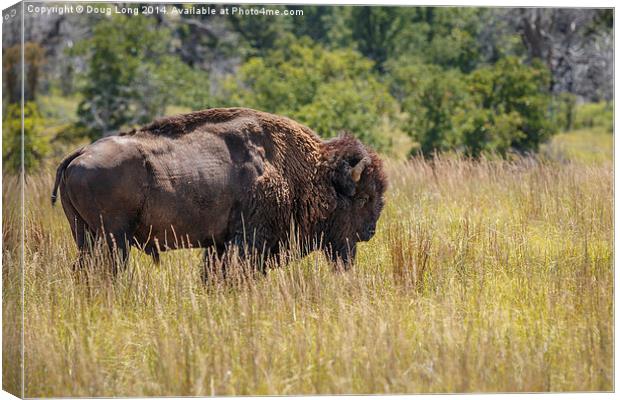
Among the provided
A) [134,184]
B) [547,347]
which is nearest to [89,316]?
[134,184]

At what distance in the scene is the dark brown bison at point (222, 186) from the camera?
7.89 meters

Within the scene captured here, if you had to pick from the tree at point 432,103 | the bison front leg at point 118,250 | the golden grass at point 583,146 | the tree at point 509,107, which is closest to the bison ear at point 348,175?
the bison front leg at point 118,250

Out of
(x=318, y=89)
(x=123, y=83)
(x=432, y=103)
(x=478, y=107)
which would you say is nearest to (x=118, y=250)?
(x=478, y=107)

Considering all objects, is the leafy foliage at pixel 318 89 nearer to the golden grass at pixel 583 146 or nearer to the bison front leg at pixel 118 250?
the golden grass at pixel 583 146

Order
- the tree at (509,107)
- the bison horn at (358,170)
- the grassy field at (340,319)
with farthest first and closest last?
the tree at (509,107) < the bison horn at (358,170) < the grassy field at (340,319)

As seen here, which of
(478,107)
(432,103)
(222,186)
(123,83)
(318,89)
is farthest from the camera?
(123,83)

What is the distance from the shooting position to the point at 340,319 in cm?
741

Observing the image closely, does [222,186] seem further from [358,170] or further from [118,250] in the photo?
[358,170]

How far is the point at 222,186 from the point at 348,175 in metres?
1.30

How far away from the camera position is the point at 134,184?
7.96m

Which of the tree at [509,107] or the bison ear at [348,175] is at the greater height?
the bison ear at [348,175]

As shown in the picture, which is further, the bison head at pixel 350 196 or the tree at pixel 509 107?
the tree at pixel 509 107

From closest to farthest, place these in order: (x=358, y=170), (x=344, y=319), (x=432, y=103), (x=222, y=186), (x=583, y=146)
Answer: (x=344, y=319)
(x=222, y=186)
(x=358, y=170)
(x=583, y=146)
(x=432, y=103)

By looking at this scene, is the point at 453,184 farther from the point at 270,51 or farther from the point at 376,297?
the point at 270,51
